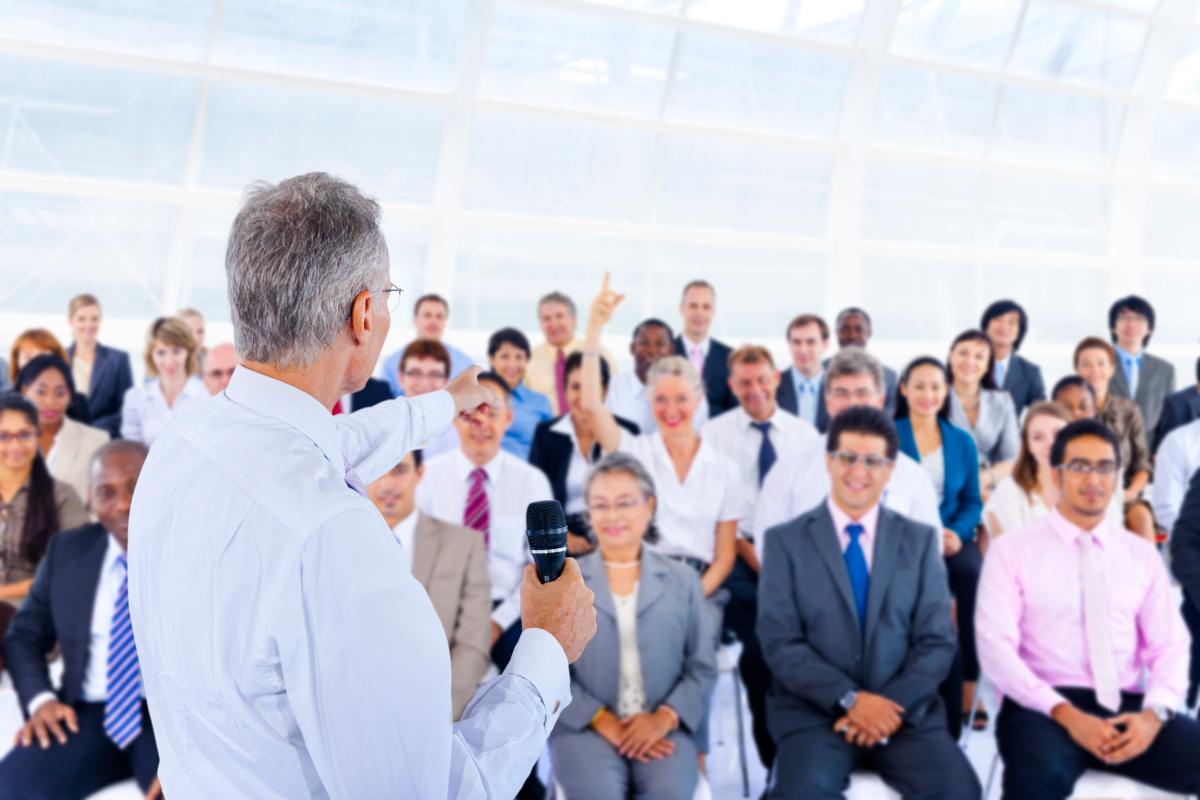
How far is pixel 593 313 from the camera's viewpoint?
3461mm

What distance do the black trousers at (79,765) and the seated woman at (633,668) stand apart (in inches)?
45.1

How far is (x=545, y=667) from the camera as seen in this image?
917mm

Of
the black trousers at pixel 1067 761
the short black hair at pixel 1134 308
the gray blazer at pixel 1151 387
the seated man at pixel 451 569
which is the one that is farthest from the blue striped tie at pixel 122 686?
the short black hair at pixel 1134 308

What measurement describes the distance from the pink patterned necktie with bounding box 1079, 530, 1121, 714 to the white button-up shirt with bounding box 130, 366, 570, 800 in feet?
7.64

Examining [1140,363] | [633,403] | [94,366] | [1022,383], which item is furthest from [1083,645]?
[94,366]

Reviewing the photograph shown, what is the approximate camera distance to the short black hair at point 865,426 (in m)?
2.86

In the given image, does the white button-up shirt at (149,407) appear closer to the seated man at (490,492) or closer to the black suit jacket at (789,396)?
the seated man at (490,492)

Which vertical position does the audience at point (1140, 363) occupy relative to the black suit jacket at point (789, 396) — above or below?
above

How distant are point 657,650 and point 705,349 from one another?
9.04ft

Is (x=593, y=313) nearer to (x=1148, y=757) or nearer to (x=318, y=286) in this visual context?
(x=1148, y=757)

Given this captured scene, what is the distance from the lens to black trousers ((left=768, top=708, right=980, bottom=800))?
91.8 inches

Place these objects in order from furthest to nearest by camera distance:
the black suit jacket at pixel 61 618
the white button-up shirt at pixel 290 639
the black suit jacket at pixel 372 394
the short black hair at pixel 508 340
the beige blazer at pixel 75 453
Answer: the short black hair at pixel 508 340 → the black suit jacket at pixel 372 394 → the beige blazer at pixel 75 453 → the black suit jacket at pixel 61 618 → the white button-up shirt at pixel 290 639

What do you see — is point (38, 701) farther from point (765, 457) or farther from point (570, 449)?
point (765, 457)

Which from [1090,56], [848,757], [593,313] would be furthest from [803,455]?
[1090,56]
